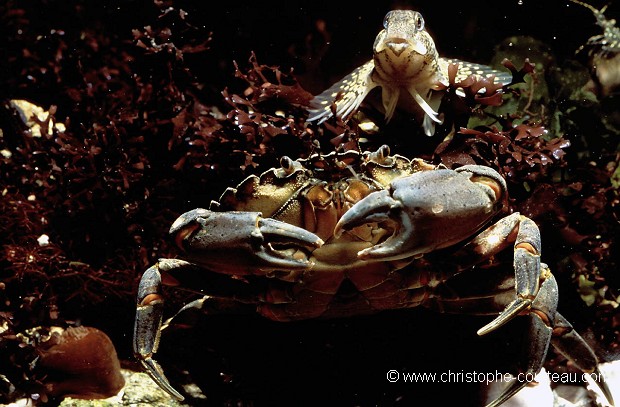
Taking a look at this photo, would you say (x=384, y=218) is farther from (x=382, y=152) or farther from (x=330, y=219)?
(x=382, y=152)

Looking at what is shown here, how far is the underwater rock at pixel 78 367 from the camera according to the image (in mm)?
3576

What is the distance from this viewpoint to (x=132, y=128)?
14.2ft

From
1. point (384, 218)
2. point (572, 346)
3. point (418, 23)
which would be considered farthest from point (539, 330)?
point (418, 23)

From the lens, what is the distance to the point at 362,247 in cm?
279

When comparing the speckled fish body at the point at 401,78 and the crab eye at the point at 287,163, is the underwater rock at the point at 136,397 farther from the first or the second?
the speckled fish body at the point at 401,78

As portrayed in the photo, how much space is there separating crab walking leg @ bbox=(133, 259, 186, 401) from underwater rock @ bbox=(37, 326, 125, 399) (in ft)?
2.45

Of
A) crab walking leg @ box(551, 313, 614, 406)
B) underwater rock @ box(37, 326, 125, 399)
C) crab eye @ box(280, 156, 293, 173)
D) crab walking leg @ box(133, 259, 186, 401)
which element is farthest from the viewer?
underwater rock @ box(37, 326, 125, 399)

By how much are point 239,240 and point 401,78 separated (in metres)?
2.18

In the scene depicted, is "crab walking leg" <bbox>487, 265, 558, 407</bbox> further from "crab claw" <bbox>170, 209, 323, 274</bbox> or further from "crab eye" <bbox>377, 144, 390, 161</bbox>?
"crab claw" <bbox>170, 209, 323, 274</bbox>

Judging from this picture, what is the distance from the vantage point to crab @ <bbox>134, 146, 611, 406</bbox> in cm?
242

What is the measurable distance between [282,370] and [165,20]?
10.6 ft

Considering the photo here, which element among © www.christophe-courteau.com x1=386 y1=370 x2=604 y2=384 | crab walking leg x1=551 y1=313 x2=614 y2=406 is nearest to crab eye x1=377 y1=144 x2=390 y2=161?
crab walking leg x1=551 y1=313 x2=614 y2=406

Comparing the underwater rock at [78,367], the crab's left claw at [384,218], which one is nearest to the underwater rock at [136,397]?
the underwater rock at [78,367]

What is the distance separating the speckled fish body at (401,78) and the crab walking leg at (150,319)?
1554mm
